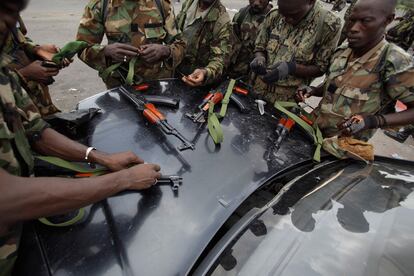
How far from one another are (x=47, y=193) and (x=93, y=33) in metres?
1.82

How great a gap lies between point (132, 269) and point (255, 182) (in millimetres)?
620

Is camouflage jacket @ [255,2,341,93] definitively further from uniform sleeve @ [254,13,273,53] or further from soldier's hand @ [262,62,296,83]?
soldier's hand @ [262,62,296,83]

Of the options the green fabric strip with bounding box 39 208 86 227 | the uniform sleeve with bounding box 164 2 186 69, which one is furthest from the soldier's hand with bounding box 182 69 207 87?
the green fabric strip with bounding box 39 208 86 227

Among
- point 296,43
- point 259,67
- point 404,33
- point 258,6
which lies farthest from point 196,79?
point 404,33

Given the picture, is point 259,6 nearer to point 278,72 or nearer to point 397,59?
point 278,72

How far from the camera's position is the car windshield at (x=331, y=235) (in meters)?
0.91

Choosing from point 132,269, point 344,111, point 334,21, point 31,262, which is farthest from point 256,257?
point 334,21

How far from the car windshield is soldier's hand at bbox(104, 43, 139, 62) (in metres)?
1.53

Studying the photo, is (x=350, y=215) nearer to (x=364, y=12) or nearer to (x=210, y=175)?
(x=210, y=175)

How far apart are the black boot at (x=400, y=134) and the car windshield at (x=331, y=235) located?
3560 mm

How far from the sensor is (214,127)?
1.57 meters

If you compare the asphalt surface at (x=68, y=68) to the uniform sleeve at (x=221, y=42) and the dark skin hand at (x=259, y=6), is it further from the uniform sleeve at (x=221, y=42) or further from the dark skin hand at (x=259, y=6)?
the dark skin hand at (x=259, y=6)

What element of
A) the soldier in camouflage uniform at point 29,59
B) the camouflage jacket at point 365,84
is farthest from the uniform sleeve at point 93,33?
the camouflage jacket at point 365,84

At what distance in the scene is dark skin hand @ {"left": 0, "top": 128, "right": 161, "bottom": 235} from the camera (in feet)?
2.90
